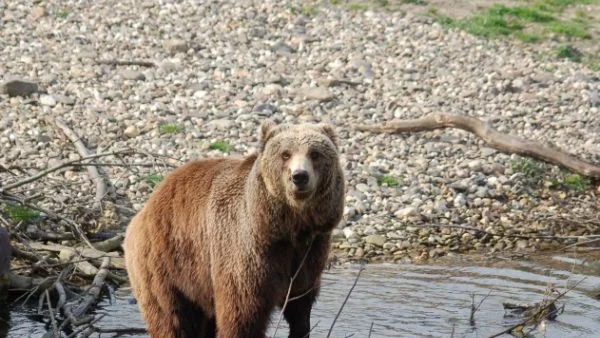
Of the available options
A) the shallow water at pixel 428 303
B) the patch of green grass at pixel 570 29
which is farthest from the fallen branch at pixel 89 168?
the patch of green grass at pixel 570 29

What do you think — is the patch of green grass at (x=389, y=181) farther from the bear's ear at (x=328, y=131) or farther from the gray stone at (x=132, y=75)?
the bear's ear at (x=328, y=131)

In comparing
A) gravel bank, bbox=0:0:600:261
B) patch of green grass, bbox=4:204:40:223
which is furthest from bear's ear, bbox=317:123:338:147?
patch of green grass, bbox=4:204:40:223

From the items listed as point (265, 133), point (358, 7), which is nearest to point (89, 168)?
point (265, 133)

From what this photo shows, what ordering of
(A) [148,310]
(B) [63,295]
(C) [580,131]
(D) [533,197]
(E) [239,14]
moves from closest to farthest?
(A) [148,310]
(B) [63,295]
(D) [533,197]
(C) [580,131]
(E) [239,14]

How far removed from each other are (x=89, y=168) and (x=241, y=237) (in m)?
5.21

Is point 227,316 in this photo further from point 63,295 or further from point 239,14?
point 239,14

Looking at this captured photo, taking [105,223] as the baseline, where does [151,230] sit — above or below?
above

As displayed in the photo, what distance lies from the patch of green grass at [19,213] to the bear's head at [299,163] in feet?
13.5

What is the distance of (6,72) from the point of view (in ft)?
48.0

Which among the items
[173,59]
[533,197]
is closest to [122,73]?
[173,59]

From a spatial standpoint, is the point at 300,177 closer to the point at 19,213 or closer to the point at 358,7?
the point at 19,213

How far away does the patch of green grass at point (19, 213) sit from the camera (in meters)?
9.80

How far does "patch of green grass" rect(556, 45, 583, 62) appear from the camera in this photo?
1658 cm

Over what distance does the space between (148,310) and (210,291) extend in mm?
467
